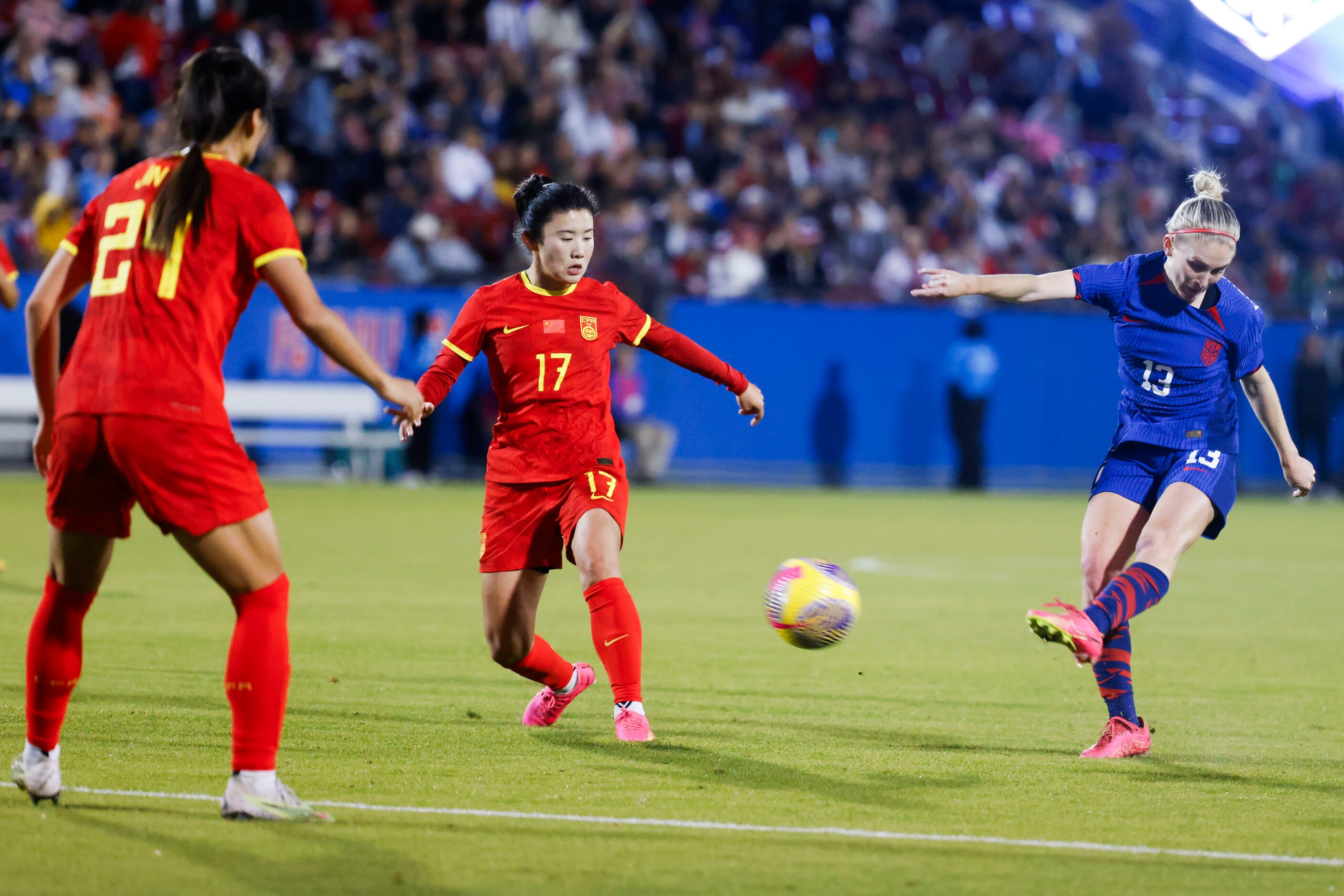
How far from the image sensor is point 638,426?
22438 mm

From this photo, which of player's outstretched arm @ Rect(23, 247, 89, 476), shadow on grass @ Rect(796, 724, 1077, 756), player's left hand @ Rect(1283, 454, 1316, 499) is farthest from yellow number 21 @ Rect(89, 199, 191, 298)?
player's left hand @ Rect(1283, 454, 1316, 499)

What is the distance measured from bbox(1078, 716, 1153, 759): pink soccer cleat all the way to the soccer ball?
112 centimetres

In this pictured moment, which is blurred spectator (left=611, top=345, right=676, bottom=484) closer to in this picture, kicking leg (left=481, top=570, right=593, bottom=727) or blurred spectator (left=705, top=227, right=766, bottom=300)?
blurred spectator (left=705, top=227, right=766, bottom=300)

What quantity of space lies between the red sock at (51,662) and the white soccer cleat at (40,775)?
0.08 ft

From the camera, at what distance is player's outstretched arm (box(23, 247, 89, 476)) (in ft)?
16.0

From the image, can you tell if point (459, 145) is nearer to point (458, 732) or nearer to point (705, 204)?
point (705, 204)

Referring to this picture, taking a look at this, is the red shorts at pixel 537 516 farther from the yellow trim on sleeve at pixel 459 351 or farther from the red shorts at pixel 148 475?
the red shorts at pixel 148 475

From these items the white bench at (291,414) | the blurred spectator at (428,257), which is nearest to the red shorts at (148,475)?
the white bench at (291,414)

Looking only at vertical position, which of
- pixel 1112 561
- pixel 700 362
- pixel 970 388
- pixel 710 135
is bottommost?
pixel 1112 561

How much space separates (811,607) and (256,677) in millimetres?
2774

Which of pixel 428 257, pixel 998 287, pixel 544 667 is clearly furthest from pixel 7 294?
pixel 428 257

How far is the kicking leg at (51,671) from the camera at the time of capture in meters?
4.95

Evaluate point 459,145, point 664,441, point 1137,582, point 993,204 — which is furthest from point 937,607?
point 993,204

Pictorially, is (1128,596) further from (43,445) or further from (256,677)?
(43,445)
